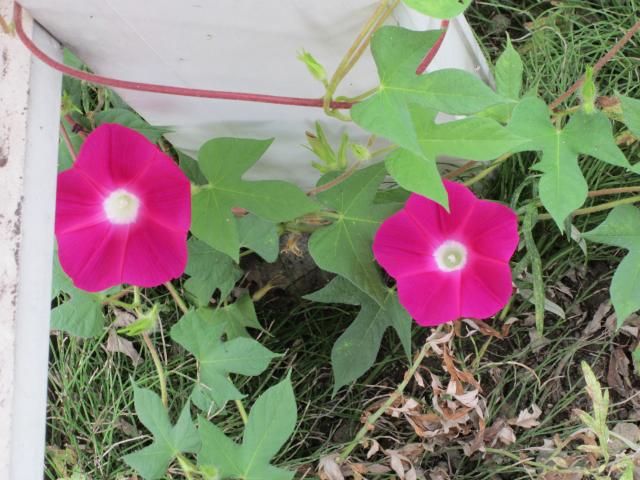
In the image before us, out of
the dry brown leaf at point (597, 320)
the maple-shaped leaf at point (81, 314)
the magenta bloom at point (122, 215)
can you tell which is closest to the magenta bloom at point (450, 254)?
the magenta bloom at point (122, 215)

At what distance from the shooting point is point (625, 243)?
3.54ft

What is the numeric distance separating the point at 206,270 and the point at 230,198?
270 mm

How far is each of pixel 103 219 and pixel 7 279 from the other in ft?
1.30

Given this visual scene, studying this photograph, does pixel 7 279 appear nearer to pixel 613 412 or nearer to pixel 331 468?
pixel 331 468

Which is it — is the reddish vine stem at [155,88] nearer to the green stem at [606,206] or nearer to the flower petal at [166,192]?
the flower petal at [166,192]

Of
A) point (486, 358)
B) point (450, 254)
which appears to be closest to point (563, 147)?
point (450, 254)

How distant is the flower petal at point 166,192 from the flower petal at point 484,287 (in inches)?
17.7

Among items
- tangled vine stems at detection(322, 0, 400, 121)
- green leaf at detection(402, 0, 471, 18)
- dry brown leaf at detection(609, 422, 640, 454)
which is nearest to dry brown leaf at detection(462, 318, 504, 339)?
dry brown leaf at detection(609, 422, 640, 454)

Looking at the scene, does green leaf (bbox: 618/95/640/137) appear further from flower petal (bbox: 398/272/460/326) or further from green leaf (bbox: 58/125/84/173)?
green leaf (bbox: 58/125/84/173)

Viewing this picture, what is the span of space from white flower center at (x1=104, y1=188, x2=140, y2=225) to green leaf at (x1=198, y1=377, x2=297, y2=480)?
328mm

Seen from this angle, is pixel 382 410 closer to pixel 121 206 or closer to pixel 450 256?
pixel 450 256

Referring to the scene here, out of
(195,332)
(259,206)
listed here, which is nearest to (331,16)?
(259,206)

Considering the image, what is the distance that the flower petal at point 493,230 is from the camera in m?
1.08

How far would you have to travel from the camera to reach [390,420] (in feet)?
4.85
